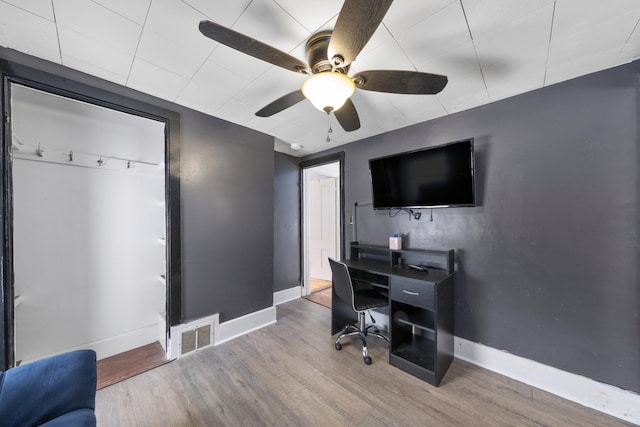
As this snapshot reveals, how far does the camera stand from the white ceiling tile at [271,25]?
3.86 ft

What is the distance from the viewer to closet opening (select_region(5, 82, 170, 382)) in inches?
74.2

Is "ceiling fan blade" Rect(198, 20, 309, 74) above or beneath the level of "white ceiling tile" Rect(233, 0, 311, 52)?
beneath

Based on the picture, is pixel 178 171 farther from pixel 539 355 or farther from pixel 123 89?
pixel 539 355

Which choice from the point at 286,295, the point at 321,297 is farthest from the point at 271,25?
the point at 321,297

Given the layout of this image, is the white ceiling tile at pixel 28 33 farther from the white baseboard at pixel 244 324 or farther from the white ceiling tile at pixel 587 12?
the white ceiling tile at pixel 587 12

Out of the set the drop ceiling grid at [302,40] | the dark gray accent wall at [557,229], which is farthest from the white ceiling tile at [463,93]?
the dark gray accent wall at [557,229]

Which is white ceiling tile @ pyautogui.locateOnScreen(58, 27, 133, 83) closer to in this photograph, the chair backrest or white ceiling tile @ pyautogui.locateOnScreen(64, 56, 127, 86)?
white ceiling tile @ pyautogui.locateOnScreen(64, 56, 127, 86)

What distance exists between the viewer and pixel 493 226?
206 centimetres

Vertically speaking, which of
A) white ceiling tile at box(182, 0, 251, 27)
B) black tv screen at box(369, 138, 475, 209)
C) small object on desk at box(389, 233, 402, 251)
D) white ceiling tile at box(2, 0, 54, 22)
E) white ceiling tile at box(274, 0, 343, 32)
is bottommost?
small object on desk at box(389, 233, 402, 251)

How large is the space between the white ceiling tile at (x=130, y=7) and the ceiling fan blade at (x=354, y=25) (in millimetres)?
970

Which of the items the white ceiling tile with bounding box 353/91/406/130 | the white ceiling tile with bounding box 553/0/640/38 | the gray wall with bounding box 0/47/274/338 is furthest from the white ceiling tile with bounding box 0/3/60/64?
the white ceiling tile with bounding box 553/0/640/38

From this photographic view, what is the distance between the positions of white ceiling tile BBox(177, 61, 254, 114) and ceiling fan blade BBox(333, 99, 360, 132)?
78 cm

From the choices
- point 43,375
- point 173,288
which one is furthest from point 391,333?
point 43,375

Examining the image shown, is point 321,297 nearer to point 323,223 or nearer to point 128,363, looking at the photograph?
point 323,223
